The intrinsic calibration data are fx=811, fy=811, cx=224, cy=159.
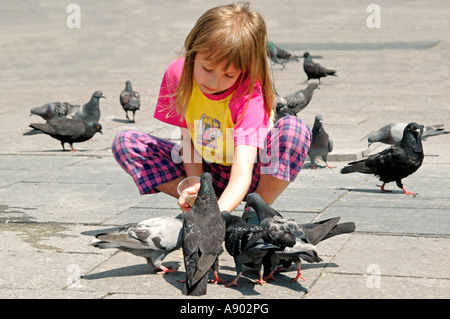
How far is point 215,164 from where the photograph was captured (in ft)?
17.7

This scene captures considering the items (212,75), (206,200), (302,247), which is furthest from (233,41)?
(302,247)

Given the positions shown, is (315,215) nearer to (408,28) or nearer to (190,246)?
(190,246)

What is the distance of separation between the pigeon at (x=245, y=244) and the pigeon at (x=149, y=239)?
1.03 ft

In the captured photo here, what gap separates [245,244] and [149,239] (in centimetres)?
57

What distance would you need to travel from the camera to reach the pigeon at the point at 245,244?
4484mm

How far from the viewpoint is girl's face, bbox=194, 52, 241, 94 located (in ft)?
15.1

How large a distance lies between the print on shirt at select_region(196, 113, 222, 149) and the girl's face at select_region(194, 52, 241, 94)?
316 millimetres

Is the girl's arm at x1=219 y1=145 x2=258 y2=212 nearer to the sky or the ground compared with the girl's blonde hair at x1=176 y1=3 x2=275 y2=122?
nearer to the ground

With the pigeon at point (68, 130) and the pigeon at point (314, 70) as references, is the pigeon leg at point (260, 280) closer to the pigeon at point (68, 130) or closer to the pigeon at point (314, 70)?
the pigeon at point (68, 130)

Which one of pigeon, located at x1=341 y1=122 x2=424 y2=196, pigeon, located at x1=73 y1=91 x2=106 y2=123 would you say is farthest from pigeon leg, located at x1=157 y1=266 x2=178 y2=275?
pigeon, located at x1=73 y1=91 x2=106 y2=123

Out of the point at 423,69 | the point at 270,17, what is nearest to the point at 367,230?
the point at 423,69

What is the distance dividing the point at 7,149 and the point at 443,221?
574 cm

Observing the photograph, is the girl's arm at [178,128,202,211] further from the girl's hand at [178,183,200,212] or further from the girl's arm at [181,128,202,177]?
the girl's hand at [178,183,200,212]

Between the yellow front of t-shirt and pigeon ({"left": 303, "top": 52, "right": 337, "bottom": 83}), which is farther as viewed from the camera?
pigeon ({"left": 303, "top": 52, "right": 337, "bottom": 83})
